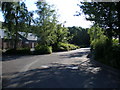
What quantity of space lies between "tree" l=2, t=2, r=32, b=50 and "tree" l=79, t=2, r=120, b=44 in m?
16.8

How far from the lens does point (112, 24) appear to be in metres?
14.2

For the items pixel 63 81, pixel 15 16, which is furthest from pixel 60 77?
pixel 15 16

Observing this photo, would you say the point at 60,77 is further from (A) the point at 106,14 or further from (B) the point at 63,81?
(A) the point at 106,14

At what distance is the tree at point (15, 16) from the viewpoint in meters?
27.9

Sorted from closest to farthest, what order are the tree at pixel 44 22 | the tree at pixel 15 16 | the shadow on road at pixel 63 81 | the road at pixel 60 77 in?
the shadow on road at pixel 63 81
the road at pixel 60 77
the tree at pixel 15 16
the tree at pixel 44 22

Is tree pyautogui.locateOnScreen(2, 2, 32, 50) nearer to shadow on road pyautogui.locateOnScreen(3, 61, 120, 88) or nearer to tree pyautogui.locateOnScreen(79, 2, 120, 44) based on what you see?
tree pyautogui.locateOnScreen(79, 2, 120, 44)

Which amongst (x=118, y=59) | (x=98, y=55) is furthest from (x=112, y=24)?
(x=98, y=55)

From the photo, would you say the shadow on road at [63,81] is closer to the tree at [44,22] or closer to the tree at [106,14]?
the tree at [106,14]

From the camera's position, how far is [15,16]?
2909cm

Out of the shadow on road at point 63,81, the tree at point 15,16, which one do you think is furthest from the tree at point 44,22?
the shadow on road at point 63,81

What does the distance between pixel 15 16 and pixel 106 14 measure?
1914cm

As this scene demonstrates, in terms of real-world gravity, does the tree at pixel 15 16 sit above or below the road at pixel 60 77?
above

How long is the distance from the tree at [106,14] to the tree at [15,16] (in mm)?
16766

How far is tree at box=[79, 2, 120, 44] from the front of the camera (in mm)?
13312
